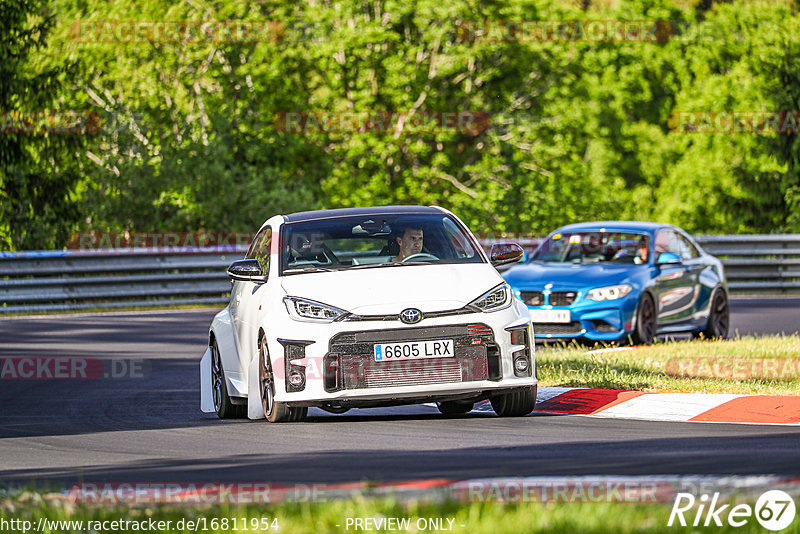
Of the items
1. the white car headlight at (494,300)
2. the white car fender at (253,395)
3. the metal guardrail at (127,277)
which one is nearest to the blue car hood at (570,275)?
the white car headlight at (494,300)

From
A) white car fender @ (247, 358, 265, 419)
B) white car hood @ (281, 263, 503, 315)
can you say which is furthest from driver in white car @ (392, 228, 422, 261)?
white car fender @ (247, 358, 265, 419)

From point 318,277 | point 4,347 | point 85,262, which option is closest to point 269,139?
point 85,262

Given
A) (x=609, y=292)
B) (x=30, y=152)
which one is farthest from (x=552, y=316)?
(x=30, y=152)

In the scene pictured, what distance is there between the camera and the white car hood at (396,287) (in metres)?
9.86

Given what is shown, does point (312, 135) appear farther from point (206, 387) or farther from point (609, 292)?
point (206, 387)

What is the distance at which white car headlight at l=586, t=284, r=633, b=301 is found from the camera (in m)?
16.6

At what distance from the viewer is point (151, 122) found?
129 ft

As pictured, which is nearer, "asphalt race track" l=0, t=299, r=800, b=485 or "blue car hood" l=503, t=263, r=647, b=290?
"asphalt race track" l=0, t=299, r=800, b=485

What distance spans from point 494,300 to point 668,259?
761 centimetres

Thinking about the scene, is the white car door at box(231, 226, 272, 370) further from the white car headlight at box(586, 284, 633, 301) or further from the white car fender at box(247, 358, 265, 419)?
the white car headlight at box(586, 284, 633, 301)

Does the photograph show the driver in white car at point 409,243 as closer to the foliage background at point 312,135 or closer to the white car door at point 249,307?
the white car door at point 249,307

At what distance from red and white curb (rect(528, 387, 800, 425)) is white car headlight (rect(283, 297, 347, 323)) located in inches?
76.9

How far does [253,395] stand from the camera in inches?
415

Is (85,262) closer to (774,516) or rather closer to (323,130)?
(774,516)
